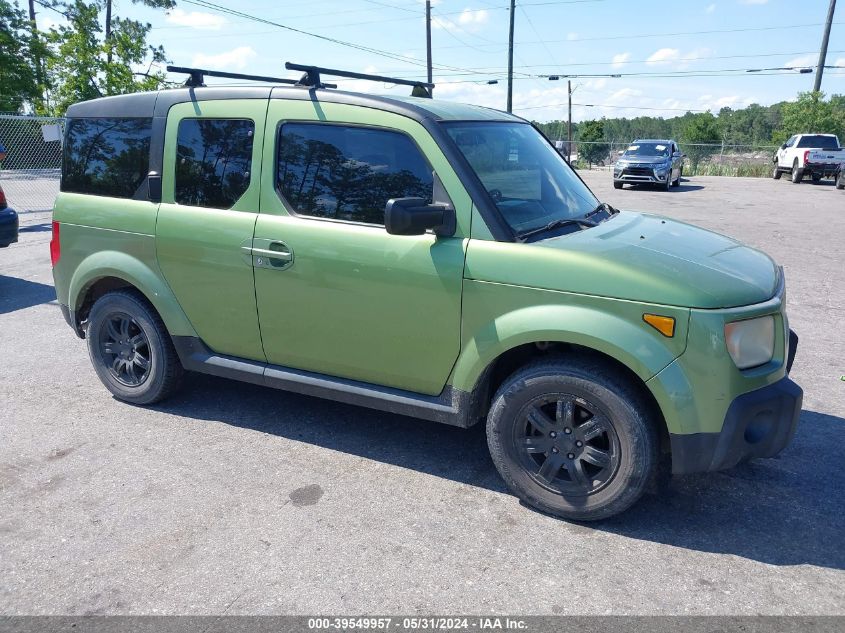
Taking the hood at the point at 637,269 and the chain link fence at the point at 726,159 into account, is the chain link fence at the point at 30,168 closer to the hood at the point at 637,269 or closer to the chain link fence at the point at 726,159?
the hood at the point at 637,269

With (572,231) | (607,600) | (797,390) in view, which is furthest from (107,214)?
(797,390)

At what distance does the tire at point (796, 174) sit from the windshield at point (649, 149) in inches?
297

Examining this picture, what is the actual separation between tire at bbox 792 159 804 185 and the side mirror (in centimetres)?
2863

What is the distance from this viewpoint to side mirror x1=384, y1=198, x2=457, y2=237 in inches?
128

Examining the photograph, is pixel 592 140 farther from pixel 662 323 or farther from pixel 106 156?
pixel 662 323

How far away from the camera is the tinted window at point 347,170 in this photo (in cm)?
361

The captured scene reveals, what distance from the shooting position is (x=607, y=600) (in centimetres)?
277

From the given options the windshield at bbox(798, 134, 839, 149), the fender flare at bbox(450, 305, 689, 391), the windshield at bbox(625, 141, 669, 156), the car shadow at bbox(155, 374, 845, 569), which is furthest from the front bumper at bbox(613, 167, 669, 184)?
the fender flare at bbox(450, 305, 689, 391)

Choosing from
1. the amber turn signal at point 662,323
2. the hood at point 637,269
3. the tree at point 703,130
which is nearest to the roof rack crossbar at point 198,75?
the hood at point 637,269

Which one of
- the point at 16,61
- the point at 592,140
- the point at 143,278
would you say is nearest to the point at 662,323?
the point at 143,278

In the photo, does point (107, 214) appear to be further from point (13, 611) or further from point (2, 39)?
point (2, 39)

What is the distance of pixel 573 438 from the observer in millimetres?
3305

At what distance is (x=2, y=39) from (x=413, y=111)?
3483 cm

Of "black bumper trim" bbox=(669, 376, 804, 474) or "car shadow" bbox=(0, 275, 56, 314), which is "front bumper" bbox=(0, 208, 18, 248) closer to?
"car shadow" bbox=(0, 275, 56, 314)
